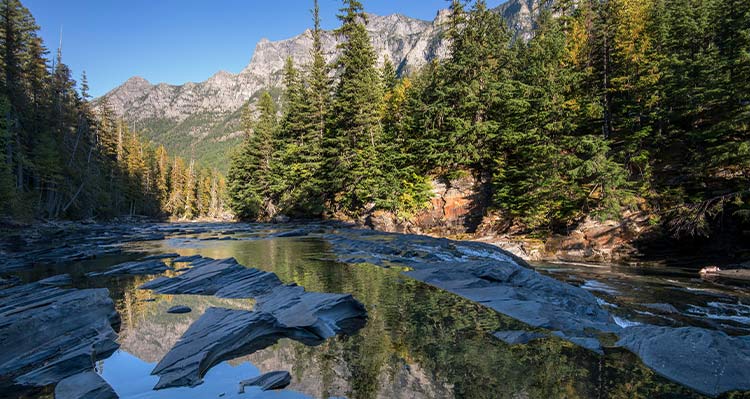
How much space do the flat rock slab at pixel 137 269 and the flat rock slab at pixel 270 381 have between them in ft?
31.1

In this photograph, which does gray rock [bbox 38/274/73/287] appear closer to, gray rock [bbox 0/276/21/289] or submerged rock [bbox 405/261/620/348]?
gray rock [bbox 0/276/21/289]

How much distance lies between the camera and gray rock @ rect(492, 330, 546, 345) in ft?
18.7

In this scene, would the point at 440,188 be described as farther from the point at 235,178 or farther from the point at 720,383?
the point at 235,178

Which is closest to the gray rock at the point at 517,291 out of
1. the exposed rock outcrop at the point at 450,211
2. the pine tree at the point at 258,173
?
the exposed rock outcrop at the point at 450,211

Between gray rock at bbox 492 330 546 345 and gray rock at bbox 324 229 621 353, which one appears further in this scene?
gray rock at bbox 324 229 621 353

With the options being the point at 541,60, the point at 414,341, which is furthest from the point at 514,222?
the point at 414,341

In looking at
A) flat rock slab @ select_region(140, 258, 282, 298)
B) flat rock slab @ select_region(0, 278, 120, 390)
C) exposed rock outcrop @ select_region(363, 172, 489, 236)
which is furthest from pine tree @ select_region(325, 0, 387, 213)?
flat rock slab @ select_region(0, 278, 120, 390)

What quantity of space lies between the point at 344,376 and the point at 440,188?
26132 mm

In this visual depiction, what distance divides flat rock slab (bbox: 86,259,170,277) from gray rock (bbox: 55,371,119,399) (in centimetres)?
845

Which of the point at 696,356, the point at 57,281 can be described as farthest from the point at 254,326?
the point at 57,281

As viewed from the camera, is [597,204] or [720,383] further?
[597,204]

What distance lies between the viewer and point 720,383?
169 inches

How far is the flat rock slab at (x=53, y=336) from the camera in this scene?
4.78 m

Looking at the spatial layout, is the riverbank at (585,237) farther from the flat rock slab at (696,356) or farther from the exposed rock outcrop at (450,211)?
the flat rock slab at (696,356)
